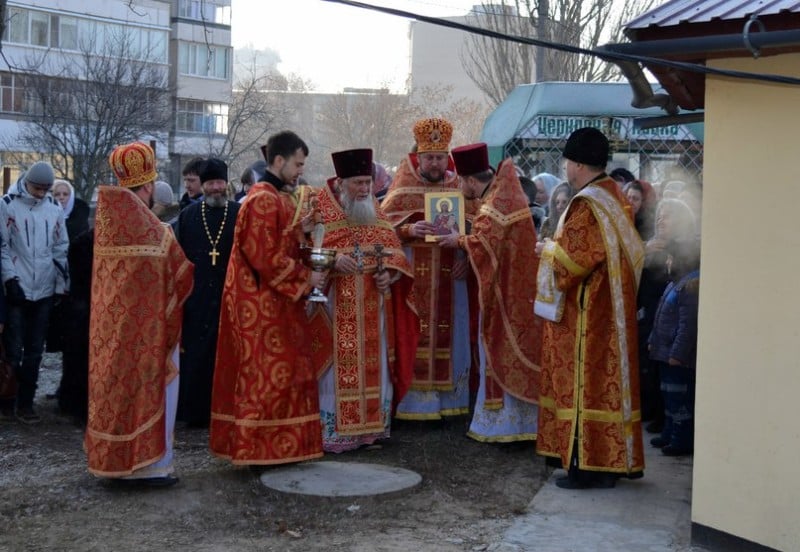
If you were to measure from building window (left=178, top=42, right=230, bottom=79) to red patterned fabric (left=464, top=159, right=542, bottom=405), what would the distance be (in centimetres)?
4527

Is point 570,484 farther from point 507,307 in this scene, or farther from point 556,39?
point 556,39

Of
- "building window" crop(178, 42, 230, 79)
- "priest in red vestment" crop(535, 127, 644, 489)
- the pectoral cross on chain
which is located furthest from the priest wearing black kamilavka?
"building window" crop(178, 42, 230, 79)

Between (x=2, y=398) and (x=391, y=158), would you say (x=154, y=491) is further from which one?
(x=391, y=158)

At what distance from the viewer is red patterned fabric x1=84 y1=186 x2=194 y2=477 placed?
6562 millimetres

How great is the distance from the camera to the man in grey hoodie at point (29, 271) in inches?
341

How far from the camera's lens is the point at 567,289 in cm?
676

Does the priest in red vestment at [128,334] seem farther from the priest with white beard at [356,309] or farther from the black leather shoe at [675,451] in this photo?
the black leather shoe at [675,451]

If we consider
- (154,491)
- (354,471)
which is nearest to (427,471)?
(354,471)

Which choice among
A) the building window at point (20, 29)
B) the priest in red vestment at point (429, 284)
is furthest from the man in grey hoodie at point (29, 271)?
the building window at point (20, 29)

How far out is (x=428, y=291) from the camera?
8.52 metres

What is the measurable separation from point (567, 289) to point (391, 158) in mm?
56533

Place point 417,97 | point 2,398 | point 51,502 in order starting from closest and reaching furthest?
point 51,502, point 2,398, point 417,97

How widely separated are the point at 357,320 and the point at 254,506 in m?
1.62

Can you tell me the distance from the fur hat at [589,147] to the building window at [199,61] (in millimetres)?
46441
